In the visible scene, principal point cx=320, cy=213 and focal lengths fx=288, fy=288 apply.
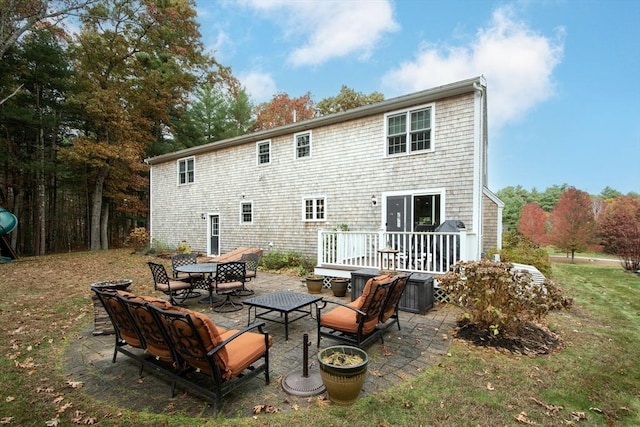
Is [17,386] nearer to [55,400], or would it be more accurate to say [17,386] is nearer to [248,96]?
[55,400]

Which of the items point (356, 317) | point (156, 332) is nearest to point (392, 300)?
point (356, 317)

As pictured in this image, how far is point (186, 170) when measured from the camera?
51.5 feet

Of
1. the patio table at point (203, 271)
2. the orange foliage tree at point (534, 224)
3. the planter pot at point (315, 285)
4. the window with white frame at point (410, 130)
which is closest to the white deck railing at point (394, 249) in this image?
the planter pot at point (315, 285)

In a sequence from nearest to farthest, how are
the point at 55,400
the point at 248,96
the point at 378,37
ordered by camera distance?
1. the point at 55,400
2. the point at 378,37
3. the point at 248,96

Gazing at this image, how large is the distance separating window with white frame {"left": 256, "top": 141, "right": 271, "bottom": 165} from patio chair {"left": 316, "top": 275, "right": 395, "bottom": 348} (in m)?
9.57

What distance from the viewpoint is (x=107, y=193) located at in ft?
63.0

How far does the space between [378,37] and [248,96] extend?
14518 millimetres

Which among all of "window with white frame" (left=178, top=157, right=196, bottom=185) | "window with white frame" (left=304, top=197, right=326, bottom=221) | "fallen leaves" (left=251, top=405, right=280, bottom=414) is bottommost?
"fallen leaves" (left=251, top=405, right=280, bottom=414)

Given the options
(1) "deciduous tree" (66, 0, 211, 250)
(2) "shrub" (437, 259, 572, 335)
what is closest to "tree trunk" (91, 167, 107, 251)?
(1) "deciduous tree" (66, 0, 211, 250)

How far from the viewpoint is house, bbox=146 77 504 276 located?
25.6 feet

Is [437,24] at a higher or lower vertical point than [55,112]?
higher

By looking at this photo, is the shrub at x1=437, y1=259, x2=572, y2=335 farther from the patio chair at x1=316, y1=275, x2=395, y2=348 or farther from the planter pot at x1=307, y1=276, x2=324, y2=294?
the planter pot at x1=307, y1=276, x2=324, y2=294

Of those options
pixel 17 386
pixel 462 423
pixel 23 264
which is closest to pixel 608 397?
pixel 462 423

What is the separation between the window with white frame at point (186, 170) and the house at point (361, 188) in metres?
0.09
